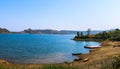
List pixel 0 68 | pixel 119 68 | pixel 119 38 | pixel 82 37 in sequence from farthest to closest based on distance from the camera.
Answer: pixel 82 37
pixel 119 38
pixel 119 68
pixel 0 68

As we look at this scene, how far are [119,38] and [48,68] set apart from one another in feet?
323

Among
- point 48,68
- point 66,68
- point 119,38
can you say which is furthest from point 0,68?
point 119,38

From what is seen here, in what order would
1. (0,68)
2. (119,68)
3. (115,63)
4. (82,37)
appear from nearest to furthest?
A: (0,68) → (119,68) → (115,63) → (82,37)

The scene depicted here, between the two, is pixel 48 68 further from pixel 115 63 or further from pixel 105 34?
pixel 105 34

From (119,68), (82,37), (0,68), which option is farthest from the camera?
(82,37)

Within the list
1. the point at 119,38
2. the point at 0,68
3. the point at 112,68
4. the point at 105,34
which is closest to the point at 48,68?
the point at 0,68

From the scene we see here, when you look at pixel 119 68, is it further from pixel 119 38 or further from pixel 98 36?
pixel 98 36

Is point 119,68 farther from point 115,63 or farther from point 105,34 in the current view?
point 105,34

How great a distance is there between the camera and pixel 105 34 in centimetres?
13238

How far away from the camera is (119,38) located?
107500mm

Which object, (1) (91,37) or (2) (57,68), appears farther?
(1) (91,37)

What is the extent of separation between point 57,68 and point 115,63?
3927 millimetres

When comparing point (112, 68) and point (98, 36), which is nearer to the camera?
point (112, 68)

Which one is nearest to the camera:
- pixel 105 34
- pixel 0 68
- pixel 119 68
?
pixel 0 68
